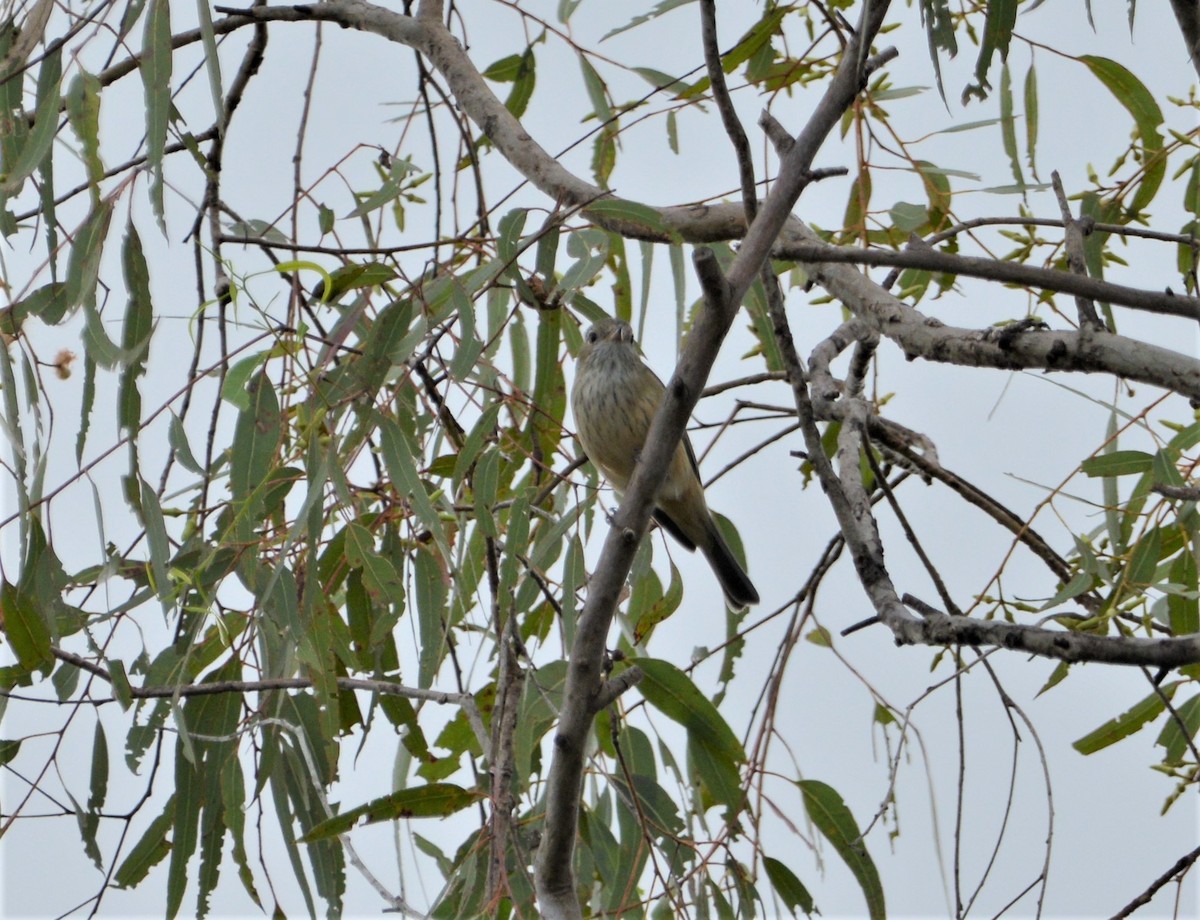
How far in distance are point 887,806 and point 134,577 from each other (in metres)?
Answer: 1.49

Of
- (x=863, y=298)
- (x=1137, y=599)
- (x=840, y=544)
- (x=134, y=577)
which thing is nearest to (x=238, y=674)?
(x=134, y=577)

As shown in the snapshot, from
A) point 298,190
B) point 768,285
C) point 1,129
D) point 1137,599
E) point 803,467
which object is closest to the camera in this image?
point 768,285

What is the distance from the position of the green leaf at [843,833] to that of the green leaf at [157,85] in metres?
1.48

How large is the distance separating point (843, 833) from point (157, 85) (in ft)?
5.59

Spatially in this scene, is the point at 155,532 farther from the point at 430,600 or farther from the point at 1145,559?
the point at 1145,559

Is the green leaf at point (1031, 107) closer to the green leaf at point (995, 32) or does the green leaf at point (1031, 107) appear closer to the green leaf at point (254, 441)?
the green leaf at point (995, 32)

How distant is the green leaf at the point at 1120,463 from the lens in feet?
8.46

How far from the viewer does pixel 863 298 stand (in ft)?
7.43

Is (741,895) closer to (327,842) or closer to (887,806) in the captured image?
(887,806)

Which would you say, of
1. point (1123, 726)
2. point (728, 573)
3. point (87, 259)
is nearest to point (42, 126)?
point (87, 259)

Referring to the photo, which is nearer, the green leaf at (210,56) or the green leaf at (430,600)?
the green leaf at (210,56)

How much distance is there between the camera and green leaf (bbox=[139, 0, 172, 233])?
6.12 ft

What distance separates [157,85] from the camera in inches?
78.2

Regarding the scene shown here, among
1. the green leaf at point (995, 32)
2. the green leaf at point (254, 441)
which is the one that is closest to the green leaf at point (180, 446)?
the green leaf at point (254, 441)
